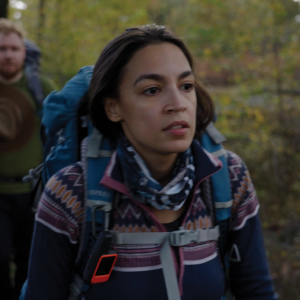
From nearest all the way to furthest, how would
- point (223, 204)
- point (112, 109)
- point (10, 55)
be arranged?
point (223, 204), point (112, 109), point (10, 55)

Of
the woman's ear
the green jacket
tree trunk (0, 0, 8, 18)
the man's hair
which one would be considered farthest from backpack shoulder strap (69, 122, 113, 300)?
tree trunk (0, 0, 8, 18)

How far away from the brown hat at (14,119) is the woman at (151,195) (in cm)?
181

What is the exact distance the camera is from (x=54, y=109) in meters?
1.82

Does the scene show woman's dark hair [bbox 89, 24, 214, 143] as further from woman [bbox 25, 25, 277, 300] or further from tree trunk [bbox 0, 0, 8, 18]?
tree trunk [bbox 0, 0, 8, 18]

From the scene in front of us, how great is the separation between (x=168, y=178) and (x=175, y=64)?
46cm

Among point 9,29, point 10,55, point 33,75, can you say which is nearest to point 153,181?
point 33,75

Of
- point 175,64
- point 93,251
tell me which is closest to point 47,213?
point 93,251

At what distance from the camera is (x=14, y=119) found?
3.30 m

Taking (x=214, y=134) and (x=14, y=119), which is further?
(x=14, y=119)

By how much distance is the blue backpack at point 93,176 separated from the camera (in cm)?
149

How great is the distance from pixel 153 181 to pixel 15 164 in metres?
2.06

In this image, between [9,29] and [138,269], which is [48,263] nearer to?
[138,269]

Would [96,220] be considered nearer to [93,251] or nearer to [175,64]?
[93,251]

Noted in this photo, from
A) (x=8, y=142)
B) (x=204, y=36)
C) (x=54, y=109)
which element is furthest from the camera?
(x=204, y=36)
